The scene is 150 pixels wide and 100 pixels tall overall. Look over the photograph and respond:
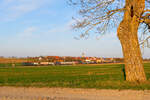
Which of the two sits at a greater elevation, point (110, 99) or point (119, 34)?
point (119, 34)

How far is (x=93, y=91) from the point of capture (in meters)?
11.5

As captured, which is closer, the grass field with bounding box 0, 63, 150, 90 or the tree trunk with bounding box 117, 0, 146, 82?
the grass field with bounding box 0, 63, 150, 90

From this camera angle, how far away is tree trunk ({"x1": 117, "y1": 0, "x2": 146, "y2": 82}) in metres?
14.0

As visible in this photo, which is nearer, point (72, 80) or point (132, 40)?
point (132, 40)

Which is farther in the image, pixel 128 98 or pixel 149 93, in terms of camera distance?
pixel 149 93

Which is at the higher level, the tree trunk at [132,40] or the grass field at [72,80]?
the tree trunk at [132,40]

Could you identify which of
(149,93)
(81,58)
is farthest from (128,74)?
(81,58)

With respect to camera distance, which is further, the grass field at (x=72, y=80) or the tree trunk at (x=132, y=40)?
the tree trunk at (x=132, y=40)

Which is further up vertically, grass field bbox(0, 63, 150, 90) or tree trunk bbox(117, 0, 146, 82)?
tree trunk bbox(117, 0, 146, 82)

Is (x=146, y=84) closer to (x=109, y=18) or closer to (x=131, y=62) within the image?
(x=131, y=62)

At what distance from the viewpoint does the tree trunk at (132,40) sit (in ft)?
46.0

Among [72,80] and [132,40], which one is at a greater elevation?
[132,40]

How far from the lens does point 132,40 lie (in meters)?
14.3

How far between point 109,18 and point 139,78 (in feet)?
15.5
